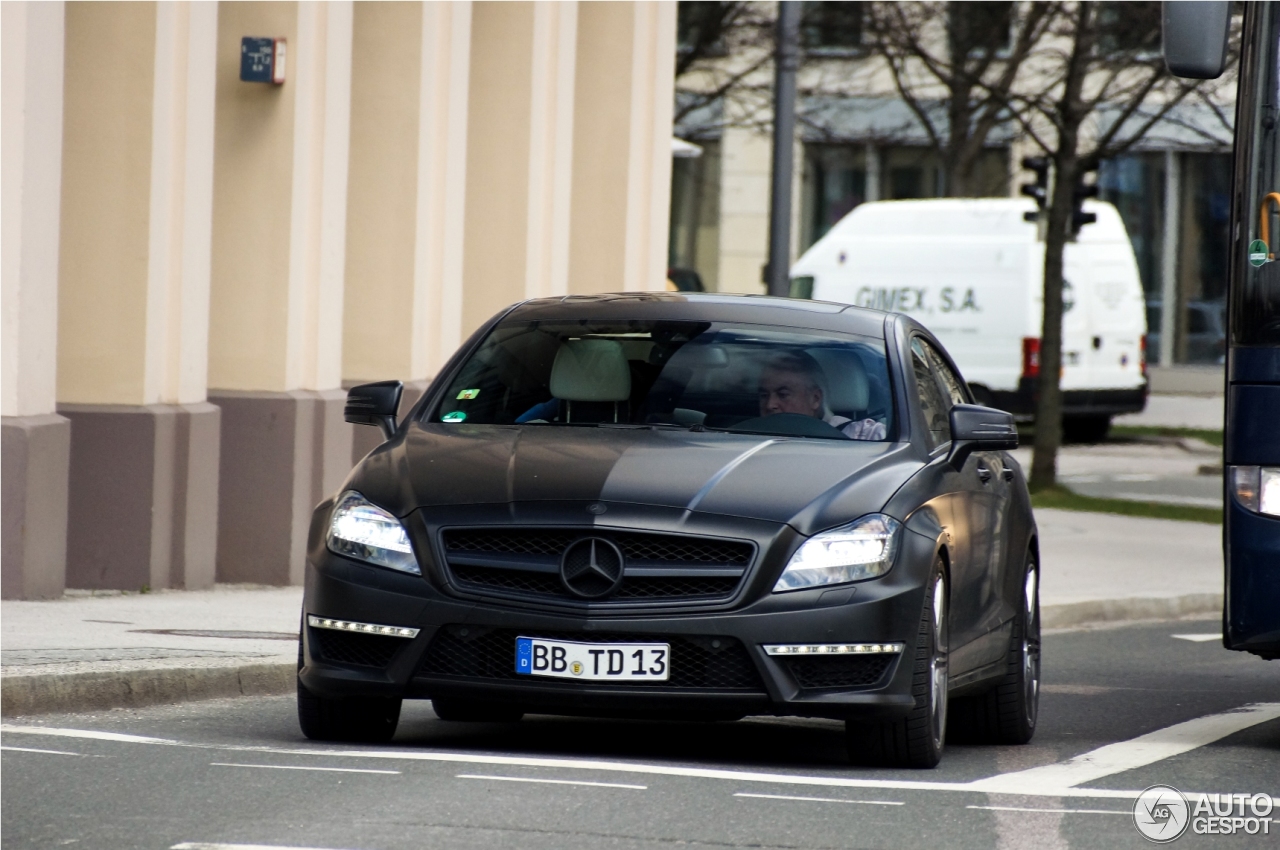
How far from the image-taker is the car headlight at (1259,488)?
8406mm

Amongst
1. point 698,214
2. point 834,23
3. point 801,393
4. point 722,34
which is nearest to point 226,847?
point 801,393

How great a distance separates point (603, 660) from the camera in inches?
282

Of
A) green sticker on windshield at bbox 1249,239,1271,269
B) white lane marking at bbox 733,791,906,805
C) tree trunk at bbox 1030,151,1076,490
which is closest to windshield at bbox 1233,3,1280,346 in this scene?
green sticker on windshield at bbox 1249,239,1271,269

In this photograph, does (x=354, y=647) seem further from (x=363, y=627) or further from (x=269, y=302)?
(x=269, y=302)

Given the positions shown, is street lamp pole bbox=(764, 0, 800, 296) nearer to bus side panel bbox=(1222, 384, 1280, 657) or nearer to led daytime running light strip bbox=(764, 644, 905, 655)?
bus side panel bbox=(1222, 384, 1280, 657)

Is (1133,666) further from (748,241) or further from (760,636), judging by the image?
(748,241)

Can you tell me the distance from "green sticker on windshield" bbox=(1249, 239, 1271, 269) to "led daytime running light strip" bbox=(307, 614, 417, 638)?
3306mm

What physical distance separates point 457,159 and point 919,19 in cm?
860

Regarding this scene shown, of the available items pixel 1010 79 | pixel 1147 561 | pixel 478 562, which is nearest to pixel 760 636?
pixel 478 562

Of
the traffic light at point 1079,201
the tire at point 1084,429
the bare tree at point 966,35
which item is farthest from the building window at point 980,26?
the tire at point 1084,429

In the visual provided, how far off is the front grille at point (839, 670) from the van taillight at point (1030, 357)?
2398cm

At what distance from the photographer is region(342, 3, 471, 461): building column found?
15953mm

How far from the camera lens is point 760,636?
23.4ft

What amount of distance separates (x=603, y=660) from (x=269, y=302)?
749 centimetres
